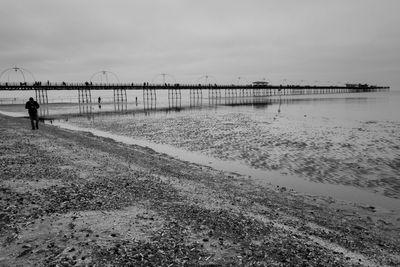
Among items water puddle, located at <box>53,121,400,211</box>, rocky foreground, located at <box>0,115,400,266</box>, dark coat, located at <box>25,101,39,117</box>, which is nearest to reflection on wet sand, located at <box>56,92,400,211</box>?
water puddle, located at <box>53,121,400,211</box>

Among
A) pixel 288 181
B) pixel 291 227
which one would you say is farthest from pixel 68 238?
pixel 288 181

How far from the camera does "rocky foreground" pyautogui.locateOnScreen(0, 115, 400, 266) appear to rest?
5730 mm

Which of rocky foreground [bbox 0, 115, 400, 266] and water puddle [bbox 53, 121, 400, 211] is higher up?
rocky foreground [bbox 0, 115, 400, 266]

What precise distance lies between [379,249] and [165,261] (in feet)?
18.1

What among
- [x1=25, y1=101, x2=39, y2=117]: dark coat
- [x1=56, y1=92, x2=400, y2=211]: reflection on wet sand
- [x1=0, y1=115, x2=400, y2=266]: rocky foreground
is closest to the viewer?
[x1=0, y1=115, x2=400, y2=266]: rocky foreground

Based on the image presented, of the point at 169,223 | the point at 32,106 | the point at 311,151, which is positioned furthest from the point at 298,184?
the point at 32,106

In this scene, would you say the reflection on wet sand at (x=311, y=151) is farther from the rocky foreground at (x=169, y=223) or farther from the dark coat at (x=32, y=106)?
the dark coat at (x=32, y=106)

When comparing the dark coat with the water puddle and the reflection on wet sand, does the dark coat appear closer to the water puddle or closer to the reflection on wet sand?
the reflection on wet sand

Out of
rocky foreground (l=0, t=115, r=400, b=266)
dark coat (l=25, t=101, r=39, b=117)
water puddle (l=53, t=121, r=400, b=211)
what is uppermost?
dark coat (l=25, t=101, r=39, b=117)

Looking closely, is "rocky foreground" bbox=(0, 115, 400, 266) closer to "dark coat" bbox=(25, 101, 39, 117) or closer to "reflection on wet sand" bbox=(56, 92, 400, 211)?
"reflection on wet sand" bbox=(56, 92, 400, 211)

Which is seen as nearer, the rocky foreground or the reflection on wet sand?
the rocky foreground

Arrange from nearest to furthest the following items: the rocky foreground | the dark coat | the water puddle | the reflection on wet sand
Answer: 1. the rocky foreground
2. the water puddle
3. the reflection on wet sand
4. the dark coat

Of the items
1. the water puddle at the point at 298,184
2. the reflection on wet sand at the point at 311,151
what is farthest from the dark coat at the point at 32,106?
the water puddle at the point at 298,184

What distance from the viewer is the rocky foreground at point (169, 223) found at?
18.8ft
